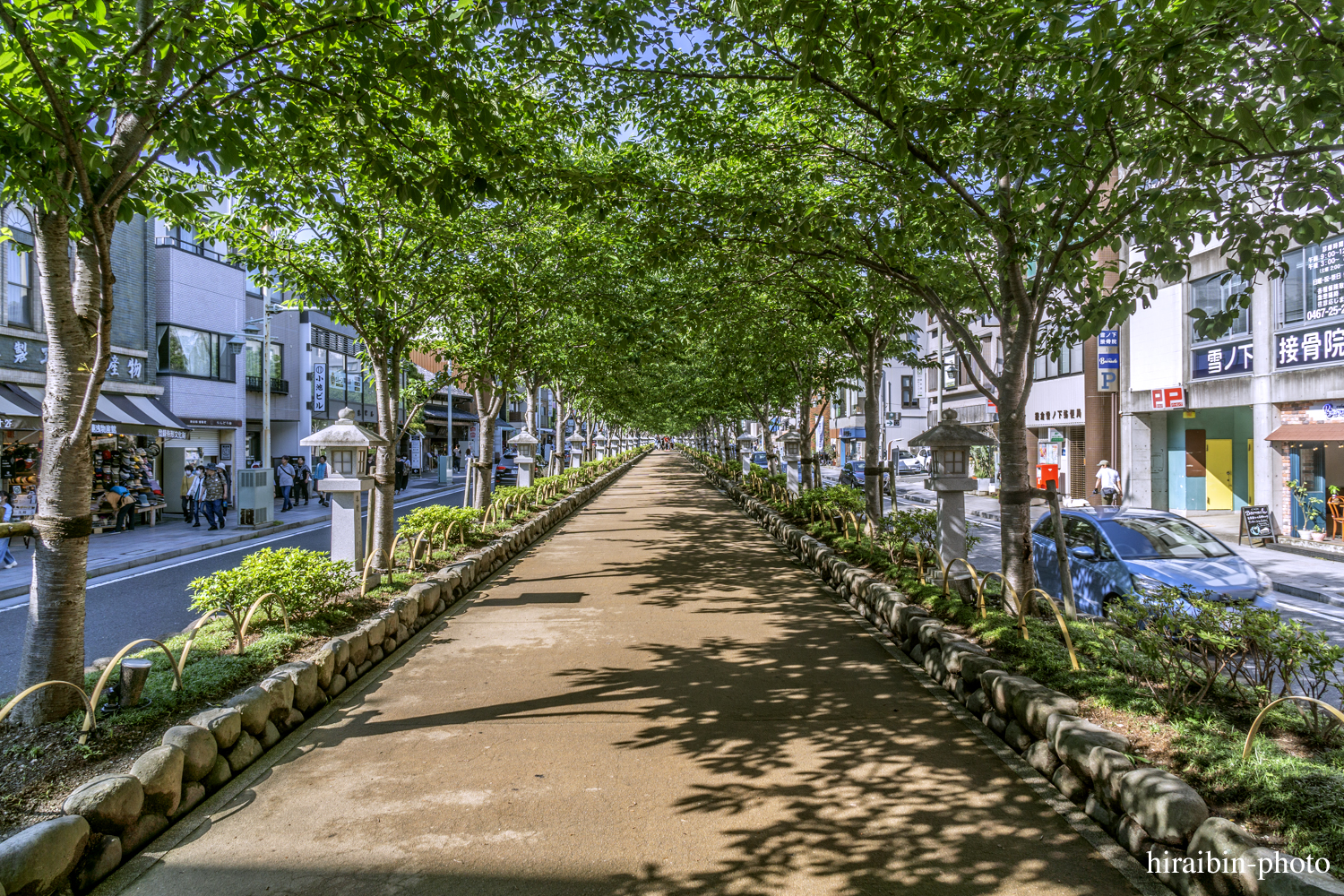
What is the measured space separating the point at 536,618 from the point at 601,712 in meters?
3.26

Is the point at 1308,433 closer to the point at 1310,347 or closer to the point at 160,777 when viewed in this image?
the point at 1310,347

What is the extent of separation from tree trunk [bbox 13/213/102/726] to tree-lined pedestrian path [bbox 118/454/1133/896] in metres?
1.49

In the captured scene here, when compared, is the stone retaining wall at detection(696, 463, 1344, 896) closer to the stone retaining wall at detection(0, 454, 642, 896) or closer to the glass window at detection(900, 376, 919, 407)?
the stone retaining wall at detection(0, 454, 642, 896)

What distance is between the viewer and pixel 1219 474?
22.5 metres

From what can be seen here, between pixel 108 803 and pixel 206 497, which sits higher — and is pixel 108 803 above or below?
below

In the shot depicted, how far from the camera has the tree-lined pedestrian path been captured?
3.69 meters

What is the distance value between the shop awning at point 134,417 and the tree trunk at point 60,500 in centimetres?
1611

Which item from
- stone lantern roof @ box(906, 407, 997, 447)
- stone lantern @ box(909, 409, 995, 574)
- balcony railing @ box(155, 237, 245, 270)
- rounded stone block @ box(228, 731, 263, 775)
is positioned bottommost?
rounded stone block @ box(228, 731, 263, 775)

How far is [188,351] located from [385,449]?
727 inches

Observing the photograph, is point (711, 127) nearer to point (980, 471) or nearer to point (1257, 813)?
point (1257, 813)

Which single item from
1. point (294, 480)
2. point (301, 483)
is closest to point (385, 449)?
point (294, 480)

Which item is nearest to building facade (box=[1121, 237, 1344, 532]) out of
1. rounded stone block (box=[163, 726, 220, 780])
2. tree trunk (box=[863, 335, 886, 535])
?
tree trunk (box=[863, 335, 886, 535])

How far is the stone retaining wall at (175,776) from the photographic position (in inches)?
129

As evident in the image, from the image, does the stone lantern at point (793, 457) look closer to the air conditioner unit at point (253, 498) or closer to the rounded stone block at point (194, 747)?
the air conditioner unit at point (253, 498)
